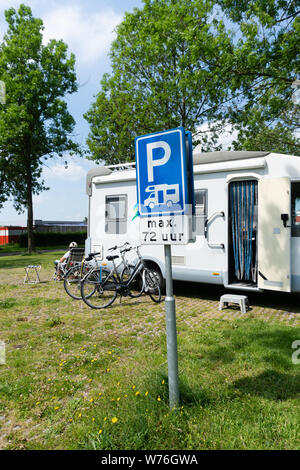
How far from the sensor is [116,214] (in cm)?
847

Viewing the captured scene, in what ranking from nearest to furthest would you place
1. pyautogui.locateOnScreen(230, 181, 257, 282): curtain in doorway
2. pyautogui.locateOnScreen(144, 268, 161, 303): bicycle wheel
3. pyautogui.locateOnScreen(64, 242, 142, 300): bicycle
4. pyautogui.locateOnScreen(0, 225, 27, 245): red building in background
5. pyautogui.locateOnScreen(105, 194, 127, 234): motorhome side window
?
pyautogui.locateOnScreen(230, 181, 257, 282): curtain in doorway < pyautogui.locateOnScreen(144, 268, 161, 303): bicycle wheel < pyautogui.locateOnScreen(64, 242, 142, 300): bicycle < pyautogui.locateOnScreen(105, 194, 127, 234): motorhome side window < pyautogui.locateOnScreen(0, 225, 27, 245): red building in background

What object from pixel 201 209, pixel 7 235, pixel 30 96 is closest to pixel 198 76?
pixel 201 209

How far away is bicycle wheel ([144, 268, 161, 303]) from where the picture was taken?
7.39 meters

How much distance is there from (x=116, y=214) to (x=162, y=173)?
592 centimetres

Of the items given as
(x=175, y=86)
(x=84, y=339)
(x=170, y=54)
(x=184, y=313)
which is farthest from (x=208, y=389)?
(x=170, y=54)

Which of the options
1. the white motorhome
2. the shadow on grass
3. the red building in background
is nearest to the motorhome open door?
the white motorhome

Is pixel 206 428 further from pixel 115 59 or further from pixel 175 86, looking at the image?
pixel 115 59

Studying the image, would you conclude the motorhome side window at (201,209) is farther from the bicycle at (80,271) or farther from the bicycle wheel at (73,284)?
the bicycle wheel at (73,284)

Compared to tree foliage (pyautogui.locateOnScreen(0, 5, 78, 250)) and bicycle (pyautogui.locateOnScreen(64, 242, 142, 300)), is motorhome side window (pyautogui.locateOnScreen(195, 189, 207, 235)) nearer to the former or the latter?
bicycle (pyautogui.locateOnScreen(64, 242, 142, 300))

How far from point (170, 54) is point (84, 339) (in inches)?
537

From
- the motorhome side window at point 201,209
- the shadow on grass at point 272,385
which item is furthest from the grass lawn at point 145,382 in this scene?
the motorhome side window at point 201,209

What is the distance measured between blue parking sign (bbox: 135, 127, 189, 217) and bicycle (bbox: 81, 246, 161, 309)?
4633 millimetres

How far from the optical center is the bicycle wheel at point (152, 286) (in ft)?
24.3

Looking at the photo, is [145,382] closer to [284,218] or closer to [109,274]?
[284,218]
